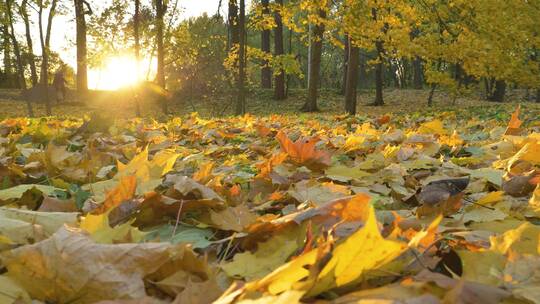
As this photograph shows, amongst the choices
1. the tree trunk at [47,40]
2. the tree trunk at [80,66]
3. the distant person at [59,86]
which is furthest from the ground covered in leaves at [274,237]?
the tree trunk at [80,66]

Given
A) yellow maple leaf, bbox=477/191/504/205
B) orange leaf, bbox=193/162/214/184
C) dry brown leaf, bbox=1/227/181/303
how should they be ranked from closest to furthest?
dry brown leaf, bbox=1/227/181/303 < yellow maple leaf, bbox=477/191/504/205 < orange leaf, bbox=193/162/214/184

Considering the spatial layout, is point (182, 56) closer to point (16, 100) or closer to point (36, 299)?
point (16, 100)

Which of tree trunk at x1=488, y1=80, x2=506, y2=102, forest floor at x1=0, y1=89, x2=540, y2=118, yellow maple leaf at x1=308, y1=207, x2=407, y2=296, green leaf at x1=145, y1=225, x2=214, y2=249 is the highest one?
tree trunk at x1=488, y1=80, x2=506, y2=102

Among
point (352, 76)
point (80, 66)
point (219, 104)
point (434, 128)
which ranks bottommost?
point (434, 128)

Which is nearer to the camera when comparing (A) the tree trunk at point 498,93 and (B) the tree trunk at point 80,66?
(A) the tree trunk at point 498,93

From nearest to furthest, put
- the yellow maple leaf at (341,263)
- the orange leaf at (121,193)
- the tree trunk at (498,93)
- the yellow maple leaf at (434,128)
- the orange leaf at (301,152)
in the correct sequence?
1. the yellow maple leaf at (341,263)
2. the orange leaf at (121,193)
3. the orange leaf at (301,152)
4. the yellow maple leaf at (434,128)
5. the tree trunk at (498,93)

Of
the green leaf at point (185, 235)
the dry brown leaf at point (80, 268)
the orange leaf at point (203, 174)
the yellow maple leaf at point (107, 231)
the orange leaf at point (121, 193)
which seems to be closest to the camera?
the dry brown leaf at point (80, 268)

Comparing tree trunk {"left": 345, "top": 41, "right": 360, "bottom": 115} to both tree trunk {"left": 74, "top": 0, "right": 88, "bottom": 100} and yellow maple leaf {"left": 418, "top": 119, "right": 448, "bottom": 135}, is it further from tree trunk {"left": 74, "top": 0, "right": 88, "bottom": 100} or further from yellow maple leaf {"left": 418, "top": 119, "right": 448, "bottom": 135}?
tree trunk {"left": 74, "top": 0, "right": 88, "bottom": 100}

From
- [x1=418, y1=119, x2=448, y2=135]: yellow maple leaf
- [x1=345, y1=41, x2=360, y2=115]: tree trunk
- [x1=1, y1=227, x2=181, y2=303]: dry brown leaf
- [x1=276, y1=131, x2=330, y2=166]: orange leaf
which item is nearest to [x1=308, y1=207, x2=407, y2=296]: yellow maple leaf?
[x1=1, y1=227, x2=181, y2=303]: dry brown leaf

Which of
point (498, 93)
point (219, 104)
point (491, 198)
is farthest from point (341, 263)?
point (498, 93)

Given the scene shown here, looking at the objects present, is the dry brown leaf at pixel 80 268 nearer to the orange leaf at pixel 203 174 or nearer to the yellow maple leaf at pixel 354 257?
the yellow maple leaf at pixel 354 257

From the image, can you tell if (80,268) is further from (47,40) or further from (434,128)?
(47,40)

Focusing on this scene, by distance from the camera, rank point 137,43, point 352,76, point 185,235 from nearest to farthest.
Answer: point 185,235
point 352,76
point 137,43

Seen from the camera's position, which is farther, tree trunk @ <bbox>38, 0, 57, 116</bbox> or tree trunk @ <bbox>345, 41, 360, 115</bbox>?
tree trunk @ <bbox>38, 0, 57, 116</bbox>
